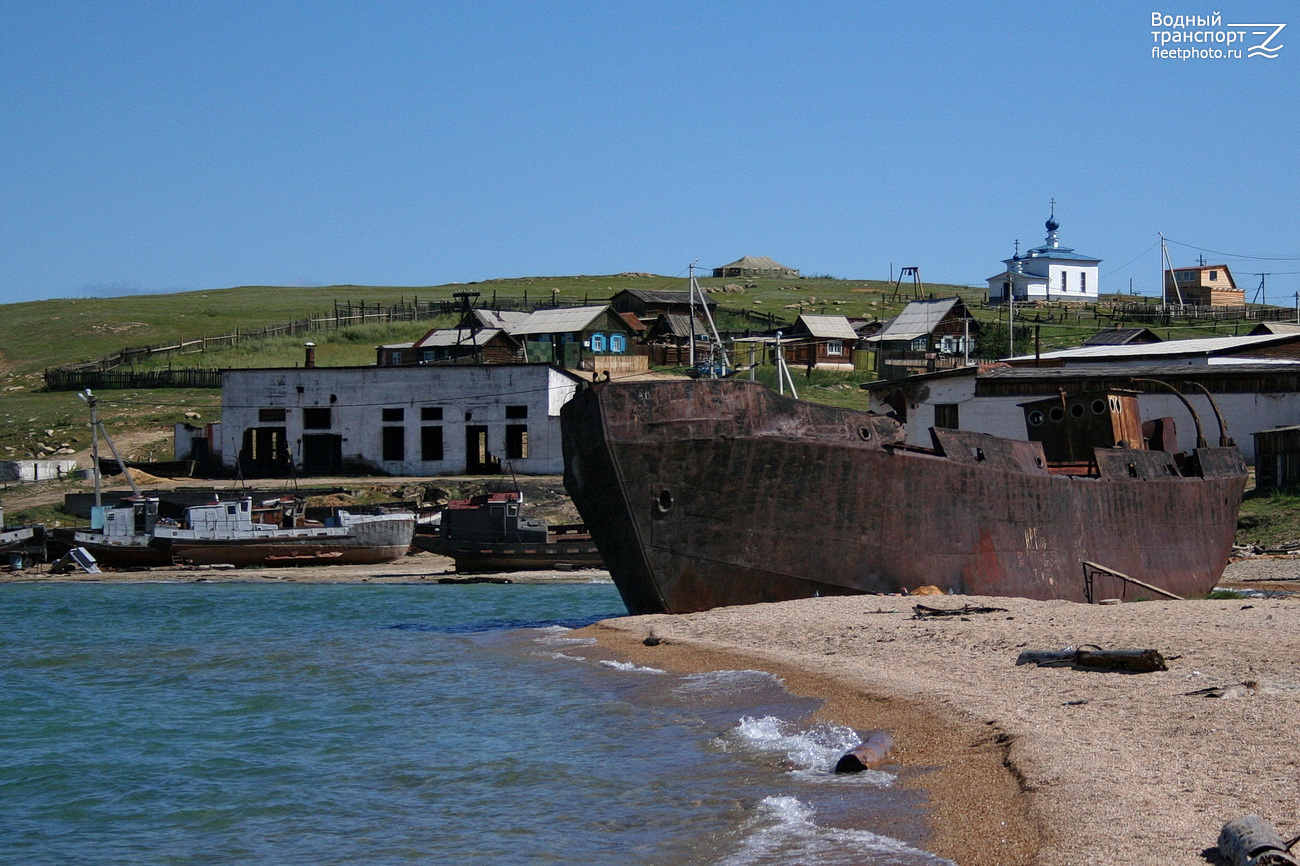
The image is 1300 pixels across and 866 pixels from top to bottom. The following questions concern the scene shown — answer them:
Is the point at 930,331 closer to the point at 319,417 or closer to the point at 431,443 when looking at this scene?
the point at 431,443

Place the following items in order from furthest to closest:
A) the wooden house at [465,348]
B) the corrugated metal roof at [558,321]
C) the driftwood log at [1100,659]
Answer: the corrugated metal roof at [558,321] < the wooden house at [465,348] < the driftwood log at [1100,659]

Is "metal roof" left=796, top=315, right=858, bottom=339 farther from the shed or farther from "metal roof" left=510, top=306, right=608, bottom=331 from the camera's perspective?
the shed

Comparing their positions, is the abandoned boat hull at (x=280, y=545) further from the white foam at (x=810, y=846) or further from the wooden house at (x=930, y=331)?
the wooden house at (x=930, y=331)

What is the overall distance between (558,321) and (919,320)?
22.5 metres

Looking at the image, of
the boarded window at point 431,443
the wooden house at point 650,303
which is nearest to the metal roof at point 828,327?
the wooden house at point 650,303

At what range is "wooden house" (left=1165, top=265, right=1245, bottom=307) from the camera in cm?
9675

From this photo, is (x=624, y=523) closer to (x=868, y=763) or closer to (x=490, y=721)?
(x=490, y=721)

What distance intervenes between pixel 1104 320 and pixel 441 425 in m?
56.4

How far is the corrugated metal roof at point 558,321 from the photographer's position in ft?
210

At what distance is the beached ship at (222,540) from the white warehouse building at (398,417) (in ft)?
32.3

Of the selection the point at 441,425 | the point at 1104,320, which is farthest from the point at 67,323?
the point at 1104,320

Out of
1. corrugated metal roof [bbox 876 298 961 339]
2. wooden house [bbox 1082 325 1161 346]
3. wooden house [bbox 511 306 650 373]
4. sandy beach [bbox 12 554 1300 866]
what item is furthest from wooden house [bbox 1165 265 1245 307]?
sandy beach [bbox 12 554 1300 866]

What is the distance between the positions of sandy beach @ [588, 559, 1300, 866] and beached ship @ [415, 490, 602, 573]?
16.7 m

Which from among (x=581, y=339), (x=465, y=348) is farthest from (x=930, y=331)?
(x=465, y=348)
